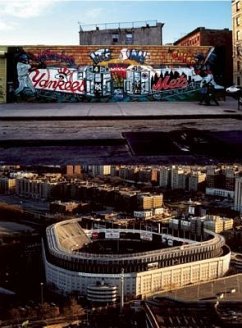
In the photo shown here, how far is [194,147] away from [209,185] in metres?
20.0

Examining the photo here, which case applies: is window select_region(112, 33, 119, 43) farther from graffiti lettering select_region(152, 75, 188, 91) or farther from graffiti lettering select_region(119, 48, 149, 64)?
graffiti lettering select_region(152, 75, 188, 91)

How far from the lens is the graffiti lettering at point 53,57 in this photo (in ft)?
20.3

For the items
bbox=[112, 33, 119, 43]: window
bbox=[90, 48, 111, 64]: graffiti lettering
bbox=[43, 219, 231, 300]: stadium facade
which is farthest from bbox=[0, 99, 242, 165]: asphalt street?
bbox=[43, 219, 231, 300]: stadium facade

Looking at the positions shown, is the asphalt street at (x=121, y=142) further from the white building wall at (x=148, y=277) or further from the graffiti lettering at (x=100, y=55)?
the white building wall at (x=148, y=277)

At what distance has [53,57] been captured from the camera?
248 inches

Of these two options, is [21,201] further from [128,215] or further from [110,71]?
[110,71]

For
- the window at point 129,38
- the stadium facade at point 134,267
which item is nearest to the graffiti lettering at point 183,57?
A: the window at point 129,38

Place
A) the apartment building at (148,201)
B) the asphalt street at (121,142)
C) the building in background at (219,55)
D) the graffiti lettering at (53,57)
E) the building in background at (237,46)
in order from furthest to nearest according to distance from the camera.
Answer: the apartment building at (148,201), the building in background at (237,46), the building in background at (219,55), the graffiti lettering at (53,57), the asphalt street at (121,142)

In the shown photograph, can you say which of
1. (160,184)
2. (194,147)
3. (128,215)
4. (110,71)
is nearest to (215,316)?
(160,184)

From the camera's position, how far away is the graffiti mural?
5.96m

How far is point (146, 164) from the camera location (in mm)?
1967

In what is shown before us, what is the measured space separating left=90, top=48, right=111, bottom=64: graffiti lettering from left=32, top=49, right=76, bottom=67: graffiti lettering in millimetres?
252

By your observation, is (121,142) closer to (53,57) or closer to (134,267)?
(53,57)

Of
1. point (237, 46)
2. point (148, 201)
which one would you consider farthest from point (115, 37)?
point (148, 201)
